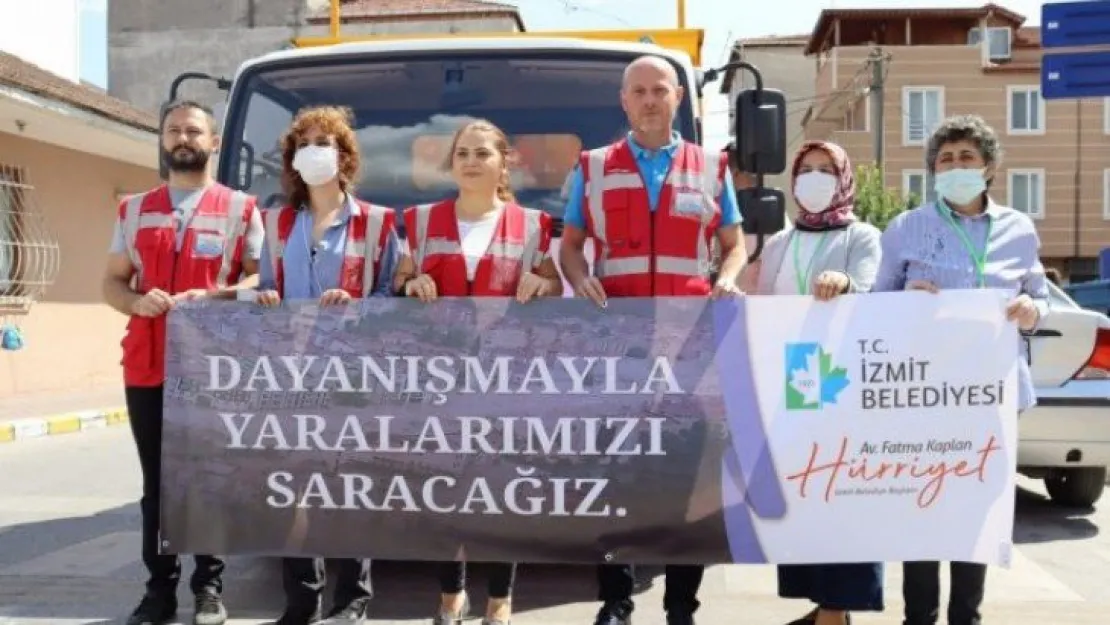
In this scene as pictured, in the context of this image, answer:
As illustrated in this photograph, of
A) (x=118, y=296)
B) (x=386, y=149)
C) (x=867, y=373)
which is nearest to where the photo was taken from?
(x=867, y=373)

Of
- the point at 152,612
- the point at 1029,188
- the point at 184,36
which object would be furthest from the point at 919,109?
the point at 152,612

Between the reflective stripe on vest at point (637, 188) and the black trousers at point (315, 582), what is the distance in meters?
1.46

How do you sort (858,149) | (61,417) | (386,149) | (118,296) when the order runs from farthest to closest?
(858,149) → (61,417) → (386,149) → (118,296)

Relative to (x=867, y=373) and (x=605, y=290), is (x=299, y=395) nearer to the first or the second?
(x=605, y=290)

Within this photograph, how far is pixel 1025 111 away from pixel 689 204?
4221cm

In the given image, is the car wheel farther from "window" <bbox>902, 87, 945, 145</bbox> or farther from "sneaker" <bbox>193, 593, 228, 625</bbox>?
"window" <bbox>902, 87, 945, 145</bbox>

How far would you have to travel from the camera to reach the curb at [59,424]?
1194 centimetres

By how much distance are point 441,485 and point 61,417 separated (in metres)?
10.2

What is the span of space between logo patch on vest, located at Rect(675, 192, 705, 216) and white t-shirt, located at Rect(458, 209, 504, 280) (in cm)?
67

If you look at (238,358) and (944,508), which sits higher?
(238,358)

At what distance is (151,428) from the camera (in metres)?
4.51

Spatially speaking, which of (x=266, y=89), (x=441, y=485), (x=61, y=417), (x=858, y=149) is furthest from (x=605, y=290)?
(x=858, y=149)

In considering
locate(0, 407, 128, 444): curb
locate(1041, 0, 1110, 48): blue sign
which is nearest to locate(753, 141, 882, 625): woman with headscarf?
locate(1041, 0, 1110, 48): blue sign

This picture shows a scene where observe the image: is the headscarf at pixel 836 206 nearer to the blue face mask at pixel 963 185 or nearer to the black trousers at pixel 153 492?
the blue face mask at pixel 963 185
